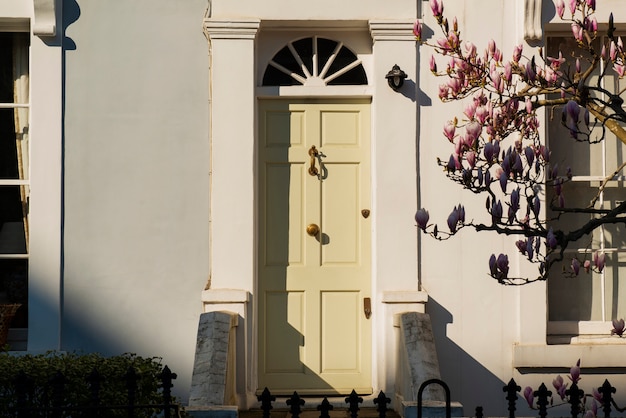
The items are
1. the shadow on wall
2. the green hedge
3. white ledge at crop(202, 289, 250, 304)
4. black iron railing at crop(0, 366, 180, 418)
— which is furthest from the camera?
the shadow on wall

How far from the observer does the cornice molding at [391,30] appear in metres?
7.95

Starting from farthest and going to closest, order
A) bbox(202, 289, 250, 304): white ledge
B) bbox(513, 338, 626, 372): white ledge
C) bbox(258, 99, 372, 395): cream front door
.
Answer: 1. bbox(258, 99, 372, 395): cream front door
2. bbox(513, 338, 626, 372): white ledge
3. bbox(202, 289, 250, 304): white ledge

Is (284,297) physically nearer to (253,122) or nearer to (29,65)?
(253,122)

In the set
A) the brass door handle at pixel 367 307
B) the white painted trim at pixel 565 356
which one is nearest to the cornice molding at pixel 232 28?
the brass door handle at pixel 367 307

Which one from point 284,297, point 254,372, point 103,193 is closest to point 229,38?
point 103,193

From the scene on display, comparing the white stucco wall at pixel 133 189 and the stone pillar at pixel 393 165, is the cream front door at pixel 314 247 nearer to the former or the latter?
the stone pillar at pixel 393 165

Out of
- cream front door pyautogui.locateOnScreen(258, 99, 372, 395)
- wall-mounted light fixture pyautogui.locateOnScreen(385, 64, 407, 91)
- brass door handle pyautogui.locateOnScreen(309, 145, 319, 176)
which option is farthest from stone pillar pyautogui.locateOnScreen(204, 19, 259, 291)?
wall-mounted light fixture pyautogui.locateOnScreen(385, 64, 407, 91)

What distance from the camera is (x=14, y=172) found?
8.12 m

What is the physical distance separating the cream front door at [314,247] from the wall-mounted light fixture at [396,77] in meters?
0.31

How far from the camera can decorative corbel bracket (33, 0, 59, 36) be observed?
7867mm

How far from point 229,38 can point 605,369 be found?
376cm

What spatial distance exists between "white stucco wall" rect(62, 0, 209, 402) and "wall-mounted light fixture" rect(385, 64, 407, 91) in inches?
55.0

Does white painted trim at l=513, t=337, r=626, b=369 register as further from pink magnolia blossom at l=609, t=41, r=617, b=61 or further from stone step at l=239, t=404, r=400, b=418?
pink magnolia blossom at l=609, t=41, r=617, b=61

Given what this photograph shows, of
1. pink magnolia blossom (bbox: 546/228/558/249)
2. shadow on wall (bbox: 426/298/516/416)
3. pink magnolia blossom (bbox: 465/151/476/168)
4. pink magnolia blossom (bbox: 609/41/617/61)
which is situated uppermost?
pink magnolia blossom (bbox: 609/41/617/61)
